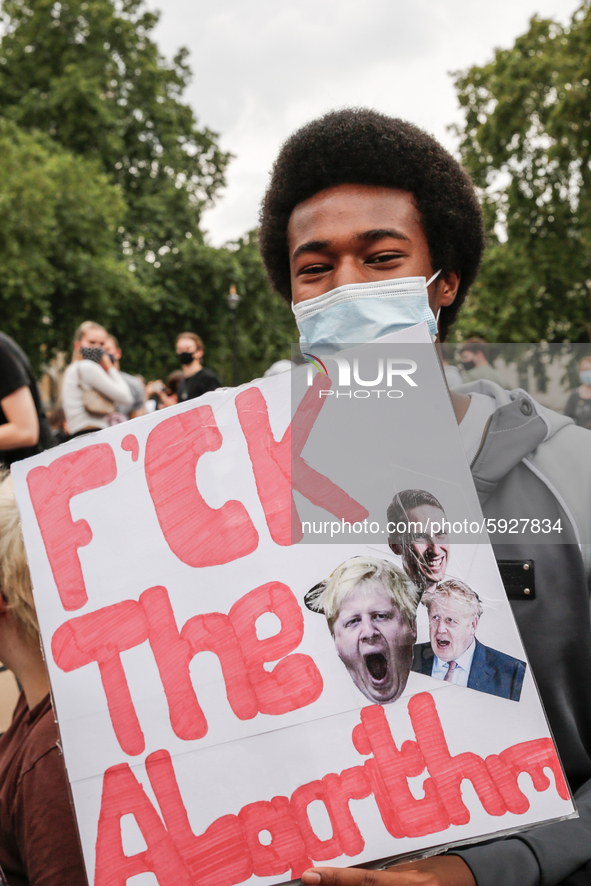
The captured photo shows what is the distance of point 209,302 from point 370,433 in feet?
71.3

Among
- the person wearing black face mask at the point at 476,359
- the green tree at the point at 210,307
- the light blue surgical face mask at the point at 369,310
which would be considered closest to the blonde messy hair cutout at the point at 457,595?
the light blue surgical face mask at the point at 369,310

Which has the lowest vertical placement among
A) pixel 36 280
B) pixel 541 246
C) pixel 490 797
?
pixel 490 797

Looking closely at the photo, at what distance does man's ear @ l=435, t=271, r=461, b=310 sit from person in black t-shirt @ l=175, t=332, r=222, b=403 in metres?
5.09

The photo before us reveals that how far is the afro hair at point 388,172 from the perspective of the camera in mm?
1568

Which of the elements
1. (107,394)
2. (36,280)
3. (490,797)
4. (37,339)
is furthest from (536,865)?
(37,339)

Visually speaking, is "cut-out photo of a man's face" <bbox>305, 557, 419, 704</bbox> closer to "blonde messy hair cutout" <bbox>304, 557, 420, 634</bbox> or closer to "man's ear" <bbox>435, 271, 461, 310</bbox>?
"blonde messy hair cutout" <bbox>304, 557, 420, 634</bbox>

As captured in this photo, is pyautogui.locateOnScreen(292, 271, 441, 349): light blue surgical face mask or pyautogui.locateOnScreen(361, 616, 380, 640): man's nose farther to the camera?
pyautogui.locateOnScreen(292, 271, 441, 349): light blue surgical face mask

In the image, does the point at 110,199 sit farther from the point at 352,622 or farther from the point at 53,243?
the point at 352,622

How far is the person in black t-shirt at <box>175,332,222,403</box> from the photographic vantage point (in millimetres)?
7223

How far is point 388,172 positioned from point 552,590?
0.88 meters

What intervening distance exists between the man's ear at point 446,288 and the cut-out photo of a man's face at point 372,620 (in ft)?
2.64

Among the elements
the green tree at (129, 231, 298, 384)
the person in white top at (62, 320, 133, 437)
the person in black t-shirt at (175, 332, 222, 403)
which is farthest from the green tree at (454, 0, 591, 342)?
the person in white top at (62, 320, 133, 437)

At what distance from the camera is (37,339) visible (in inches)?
775

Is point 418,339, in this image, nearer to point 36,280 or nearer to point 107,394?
point 107,394
